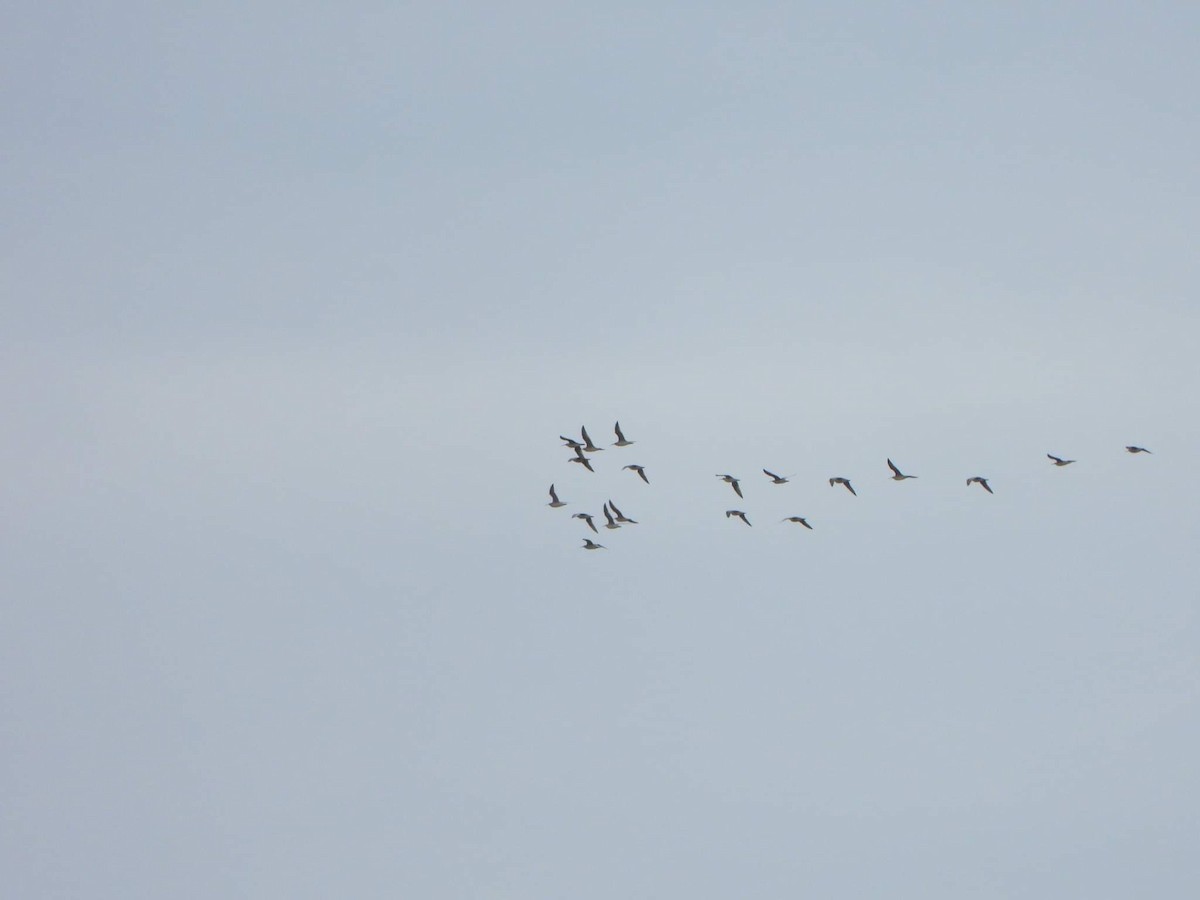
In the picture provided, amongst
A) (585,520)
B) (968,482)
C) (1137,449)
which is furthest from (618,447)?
(1137,449)

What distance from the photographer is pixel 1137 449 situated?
324 ft

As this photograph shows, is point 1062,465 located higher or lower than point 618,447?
lower

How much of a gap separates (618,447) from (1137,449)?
27.8 m

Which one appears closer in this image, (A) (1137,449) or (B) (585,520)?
(A) (1137,449)

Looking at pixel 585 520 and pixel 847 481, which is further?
pixel 585 520

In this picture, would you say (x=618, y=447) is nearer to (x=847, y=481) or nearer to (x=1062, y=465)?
(x=847, y=481)

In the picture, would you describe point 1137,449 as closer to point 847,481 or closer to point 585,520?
point 847,481

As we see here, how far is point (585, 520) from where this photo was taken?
108688 mm

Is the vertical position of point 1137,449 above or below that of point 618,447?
below

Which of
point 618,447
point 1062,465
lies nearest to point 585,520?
Result: point 618,447

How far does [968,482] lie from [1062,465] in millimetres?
6519

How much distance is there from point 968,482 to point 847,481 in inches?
288

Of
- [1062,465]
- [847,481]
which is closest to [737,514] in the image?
[847,481]

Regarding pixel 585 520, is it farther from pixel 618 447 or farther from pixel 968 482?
pixel 968 482
